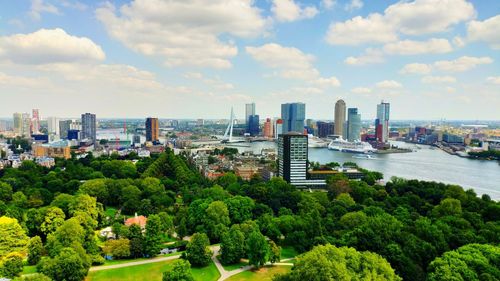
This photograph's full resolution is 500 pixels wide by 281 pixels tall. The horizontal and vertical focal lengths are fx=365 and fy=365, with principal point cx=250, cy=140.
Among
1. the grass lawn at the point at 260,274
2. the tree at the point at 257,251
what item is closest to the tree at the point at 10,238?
the grass lawn at the point at 260,274

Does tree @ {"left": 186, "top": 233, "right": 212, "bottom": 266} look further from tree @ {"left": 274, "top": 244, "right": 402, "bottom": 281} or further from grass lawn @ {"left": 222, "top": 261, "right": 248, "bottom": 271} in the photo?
tree @ {"left": 274, "top": 244, "right": 402, "bottom": 281}

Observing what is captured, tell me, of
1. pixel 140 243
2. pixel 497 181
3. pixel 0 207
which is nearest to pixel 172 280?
pixel 140 243

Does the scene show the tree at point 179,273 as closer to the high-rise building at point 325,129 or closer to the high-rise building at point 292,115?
the high-rise building at point 325,129

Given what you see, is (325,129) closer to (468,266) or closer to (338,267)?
(468,266)

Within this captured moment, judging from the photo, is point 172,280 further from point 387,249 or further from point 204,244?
point 387,249

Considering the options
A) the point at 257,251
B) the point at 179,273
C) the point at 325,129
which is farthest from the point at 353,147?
the point at 179,273
